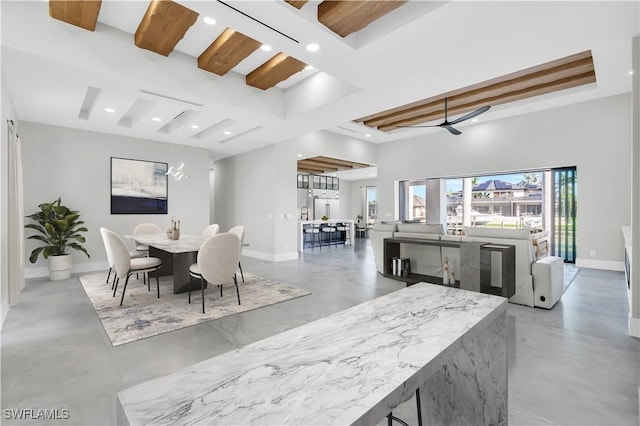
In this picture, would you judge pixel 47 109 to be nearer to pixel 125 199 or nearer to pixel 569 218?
pixel 125 199

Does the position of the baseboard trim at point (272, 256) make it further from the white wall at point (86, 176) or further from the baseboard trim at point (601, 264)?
the baseboard trim at point (601, 264)

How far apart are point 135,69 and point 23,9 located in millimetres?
990

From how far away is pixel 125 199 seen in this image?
21.3 feet

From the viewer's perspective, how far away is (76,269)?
5.85 metres

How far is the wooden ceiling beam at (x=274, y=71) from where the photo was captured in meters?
3.84

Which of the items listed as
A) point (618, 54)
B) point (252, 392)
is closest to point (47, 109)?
point (252, 392)

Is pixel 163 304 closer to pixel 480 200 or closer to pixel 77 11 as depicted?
pixel 77 11

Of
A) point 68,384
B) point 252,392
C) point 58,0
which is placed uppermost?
point 58,0

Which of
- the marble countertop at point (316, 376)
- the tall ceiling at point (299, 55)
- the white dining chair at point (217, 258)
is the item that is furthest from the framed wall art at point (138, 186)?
the marble countertop at point (316, 376)

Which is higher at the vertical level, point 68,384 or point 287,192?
point 287,192

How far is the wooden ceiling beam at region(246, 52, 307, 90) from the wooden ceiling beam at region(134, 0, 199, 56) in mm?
1130

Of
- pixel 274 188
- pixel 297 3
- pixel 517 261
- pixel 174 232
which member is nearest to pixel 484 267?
pixel 517 261

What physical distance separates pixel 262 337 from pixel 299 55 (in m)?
2.91

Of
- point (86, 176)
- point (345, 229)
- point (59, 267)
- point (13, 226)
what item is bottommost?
point (59, 267)
